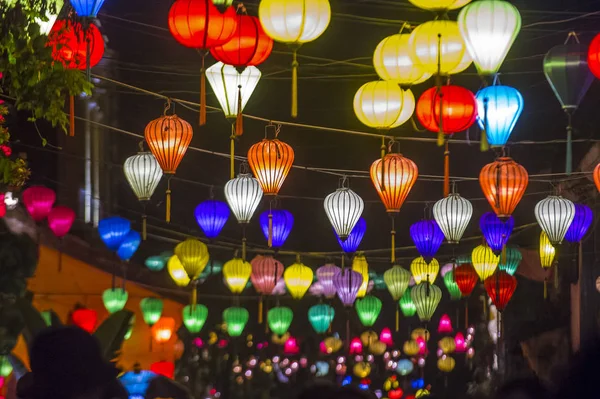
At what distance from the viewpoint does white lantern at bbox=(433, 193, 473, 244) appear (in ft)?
41.2

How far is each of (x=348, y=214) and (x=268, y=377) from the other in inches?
822

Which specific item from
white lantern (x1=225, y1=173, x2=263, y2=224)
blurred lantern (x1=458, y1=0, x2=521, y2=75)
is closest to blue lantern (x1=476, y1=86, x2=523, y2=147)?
blurred lantern (x1=458, y1=0, x2=521, y2=75)

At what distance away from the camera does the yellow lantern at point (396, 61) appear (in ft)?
30.6

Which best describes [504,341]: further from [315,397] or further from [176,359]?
[315,397]

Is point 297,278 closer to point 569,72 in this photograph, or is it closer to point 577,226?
point 577,226

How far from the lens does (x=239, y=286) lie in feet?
53.9

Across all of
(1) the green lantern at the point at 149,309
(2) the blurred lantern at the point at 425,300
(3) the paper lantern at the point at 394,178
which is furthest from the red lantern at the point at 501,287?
(1) the green lantern at the point at 149,309

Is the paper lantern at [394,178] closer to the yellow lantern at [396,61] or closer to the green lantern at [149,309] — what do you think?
the yellow lantern at [396,61]

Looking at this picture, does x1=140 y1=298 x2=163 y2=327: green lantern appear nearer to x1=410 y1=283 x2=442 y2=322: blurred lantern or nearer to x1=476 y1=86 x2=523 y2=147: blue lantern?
x1=410 y1=283 x2=442 y2=322: blurred lantern

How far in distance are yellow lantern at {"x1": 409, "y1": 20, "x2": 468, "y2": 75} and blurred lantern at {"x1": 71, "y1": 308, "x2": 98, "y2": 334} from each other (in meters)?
9.70

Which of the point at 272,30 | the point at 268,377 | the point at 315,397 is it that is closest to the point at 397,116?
the point at 272,30

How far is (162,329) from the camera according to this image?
21.1m

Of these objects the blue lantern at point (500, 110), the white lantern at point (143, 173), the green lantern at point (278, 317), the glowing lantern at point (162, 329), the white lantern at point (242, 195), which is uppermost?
the blue lantern at point (500, 110)

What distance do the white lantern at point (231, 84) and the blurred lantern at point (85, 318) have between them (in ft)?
27.0
